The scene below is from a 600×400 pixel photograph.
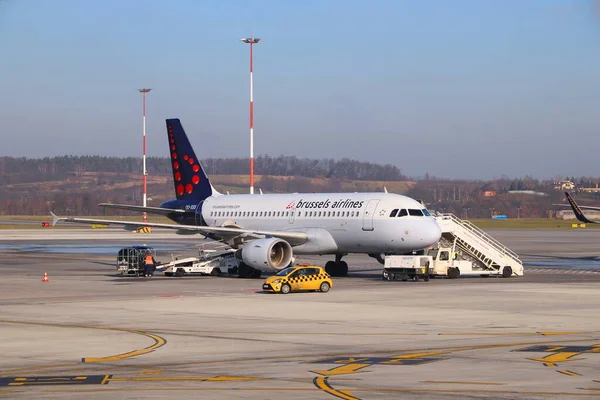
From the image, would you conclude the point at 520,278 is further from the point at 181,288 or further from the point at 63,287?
the point at 63,287

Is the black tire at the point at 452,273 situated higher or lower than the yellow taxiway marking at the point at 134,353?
lower

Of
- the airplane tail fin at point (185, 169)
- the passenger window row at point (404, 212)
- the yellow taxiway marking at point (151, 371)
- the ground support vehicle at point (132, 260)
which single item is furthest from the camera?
the airplane tail fin at point (185, 169)

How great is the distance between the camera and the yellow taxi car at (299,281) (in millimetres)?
44219

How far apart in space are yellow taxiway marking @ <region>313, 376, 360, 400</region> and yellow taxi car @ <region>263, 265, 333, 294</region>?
2388 centimetres

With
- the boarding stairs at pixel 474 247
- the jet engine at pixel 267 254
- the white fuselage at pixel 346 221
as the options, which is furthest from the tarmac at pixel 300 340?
the boarding stairs at pixel 474 247

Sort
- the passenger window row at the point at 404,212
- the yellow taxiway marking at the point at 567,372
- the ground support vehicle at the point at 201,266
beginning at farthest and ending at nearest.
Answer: the ground support vehicle at the point at 201,266 → the passenger window row at the point at 404,212 → the yellow taxiway marking at the point at 567,372

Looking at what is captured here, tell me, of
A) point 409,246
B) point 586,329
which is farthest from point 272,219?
point 586,329

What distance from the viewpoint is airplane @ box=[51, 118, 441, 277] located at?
53688 millimetres

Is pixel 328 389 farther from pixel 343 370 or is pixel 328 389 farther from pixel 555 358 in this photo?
pixel 555 358

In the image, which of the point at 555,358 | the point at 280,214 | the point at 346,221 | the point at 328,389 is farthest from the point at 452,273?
the point at 328,389

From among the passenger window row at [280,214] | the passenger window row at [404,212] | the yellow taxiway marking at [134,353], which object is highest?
the passenger window row at [404,212]

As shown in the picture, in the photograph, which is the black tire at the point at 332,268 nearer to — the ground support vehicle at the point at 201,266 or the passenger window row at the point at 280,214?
the passenger window row at the point at 280,214

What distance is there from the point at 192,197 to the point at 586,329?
39.3m

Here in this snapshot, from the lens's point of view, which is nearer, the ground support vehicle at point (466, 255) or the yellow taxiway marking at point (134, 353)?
the yellow taxiway marking at point (134, 353)
